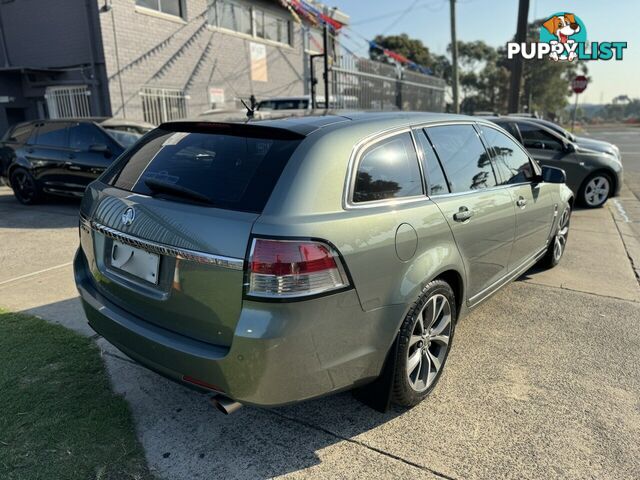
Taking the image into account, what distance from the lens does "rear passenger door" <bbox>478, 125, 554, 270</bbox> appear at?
3814mm

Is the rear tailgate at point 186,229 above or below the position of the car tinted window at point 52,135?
below

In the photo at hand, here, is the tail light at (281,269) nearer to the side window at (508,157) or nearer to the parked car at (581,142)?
the side window at (508,157)

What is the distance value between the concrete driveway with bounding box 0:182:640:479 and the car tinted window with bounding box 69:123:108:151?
15.4ft

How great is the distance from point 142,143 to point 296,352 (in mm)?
1781

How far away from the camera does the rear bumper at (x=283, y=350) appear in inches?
80.3

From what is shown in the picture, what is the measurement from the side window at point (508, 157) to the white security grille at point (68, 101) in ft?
35.7

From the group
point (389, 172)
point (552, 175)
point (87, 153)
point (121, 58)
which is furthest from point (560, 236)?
point (121, 58)

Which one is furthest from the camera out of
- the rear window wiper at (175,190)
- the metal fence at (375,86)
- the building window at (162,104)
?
the metal fence at (375,86)

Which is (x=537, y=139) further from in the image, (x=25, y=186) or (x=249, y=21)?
(x=249, y=21)

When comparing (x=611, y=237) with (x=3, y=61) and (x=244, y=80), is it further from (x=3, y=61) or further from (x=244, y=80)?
(x=3, y=61)

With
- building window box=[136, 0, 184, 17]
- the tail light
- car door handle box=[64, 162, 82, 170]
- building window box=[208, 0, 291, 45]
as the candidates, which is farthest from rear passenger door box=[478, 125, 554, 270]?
building window box=[208, 0, 291, 45]

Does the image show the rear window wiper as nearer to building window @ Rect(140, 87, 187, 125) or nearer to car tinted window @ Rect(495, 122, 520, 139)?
car tinted window @ Rect(495, 122, 520, 139)

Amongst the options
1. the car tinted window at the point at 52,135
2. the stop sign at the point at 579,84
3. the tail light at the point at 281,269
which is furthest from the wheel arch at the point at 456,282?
the stop sign at the point at 579,84

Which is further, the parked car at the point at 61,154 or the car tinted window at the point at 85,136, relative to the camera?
the car tinted window at the point at 85,136
